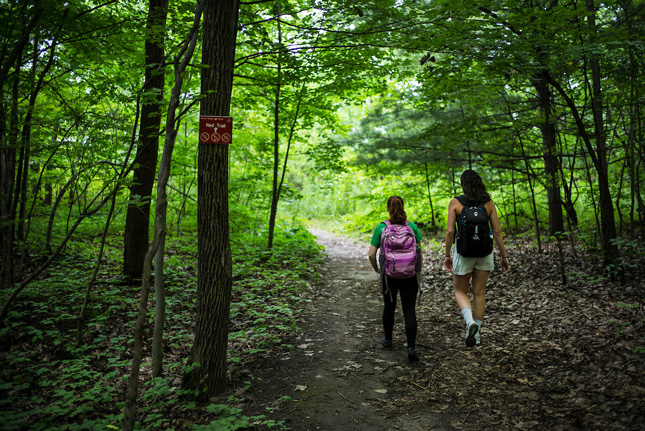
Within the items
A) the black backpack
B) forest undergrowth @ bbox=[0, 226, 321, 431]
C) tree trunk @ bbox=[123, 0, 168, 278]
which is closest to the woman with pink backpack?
the black backpack

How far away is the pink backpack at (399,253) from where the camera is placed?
4414 mm

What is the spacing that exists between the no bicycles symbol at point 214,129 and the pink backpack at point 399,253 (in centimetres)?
227

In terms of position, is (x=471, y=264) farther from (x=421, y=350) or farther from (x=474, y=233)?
(x=421, y=350)

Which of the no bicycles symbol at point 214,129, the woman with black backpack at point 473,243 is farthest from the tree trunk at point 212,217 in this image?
the woman with black backpack at point 473,243

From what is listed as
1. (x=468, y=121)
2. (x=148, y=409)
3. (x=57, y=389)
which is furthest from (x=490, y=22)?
(x=57, y=389)

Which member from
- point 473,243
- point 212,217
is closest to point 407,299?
point 473,243

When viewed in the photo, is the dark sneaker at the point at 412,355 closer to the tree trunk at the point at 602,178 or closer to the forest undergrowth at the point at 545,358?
the forest undergrowth at the point at 545,358

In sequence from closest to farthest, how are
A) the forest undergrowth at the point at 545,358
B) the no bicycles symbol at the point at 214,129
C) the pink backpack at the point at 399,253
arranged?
the forest undergrowth at the point at 545,358, the no bicycles symbol at the point at 214,129, the pink backpack at the point at 399,253

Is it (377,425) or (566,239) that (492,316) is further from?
(566,239)

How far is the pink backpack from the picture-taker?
4414 mm

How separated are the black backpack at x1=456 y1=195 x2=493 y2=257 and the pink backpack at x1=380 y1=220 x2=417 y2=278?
0.57 m

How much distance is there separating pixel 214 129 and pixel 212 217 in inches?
32.5

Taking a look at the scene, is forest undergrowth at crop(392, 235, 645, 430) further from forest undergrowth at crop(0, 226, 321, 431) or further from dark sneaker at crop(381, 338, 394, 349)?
forest undergrowth at crop(0, 226, 321, 431)

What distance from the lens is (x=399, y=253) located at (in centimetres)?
445
